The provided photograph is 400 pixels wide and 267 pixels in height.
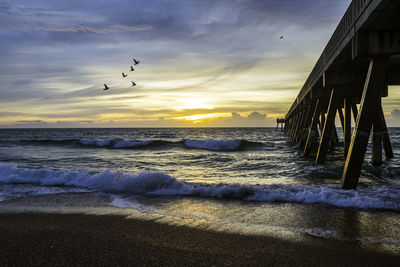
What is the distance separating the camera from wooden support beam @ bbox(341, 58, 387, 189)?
223 inches

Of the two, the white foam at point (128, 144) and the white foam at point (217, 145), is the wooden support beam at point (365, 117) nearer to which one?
the white foam at point (217, 145)

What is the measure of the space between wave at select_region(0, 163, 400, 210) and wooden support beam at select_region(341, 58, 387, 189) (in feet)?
1.26

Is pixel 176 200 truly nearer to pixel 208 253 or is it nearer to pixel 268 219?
pixel 268 219

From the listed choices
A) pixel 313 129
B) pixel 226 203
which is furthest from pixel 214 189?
pixel 313 129

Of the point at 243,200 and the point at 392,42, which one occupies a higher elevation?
the point at 392,42

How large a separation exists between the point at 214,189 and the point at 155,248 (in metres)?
3.08

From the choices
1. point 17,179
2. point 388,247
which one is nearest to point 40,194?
point 17,179

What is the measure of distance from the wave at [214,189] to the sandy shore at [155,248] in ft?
6.92

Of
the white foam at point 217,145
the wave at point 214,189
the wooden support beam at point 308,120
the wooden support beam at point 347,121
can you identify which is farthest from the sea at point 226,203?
the white foam at point 217,145

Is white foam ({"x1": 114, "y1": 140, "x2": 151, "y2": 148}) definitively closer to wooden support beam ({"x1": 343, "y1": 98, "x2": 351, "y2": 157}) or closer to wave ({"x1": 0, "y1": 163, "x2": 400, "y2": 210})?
wave ({"x1": 0, "y1": 163, "x2": 400, "y2": 210})

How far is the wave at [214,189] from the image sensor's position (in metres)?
5.43

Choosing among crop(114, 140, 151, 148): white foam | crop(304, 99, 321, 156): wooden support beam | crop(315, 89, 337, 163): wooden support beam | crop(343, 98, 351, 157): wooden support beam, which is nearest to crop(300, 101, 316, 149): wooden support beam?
crop(304, 99, 321, 156): wooden support beam

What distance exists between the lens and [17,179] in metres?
7.98

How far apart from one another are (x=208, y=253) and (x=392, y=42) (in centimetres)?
→ 523
